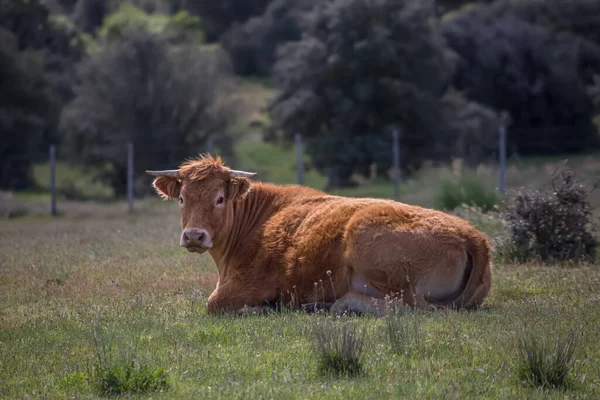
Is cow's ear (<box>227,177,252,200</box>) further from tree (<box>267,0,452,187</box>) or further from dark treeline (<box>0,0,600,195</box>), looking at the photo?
tree (<box>267,0,452,187</box>)

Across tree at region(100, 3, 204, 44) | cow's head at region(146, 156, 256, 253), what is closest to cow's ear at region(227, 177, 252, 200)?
cow's head at region(146, 156, 256, 253)

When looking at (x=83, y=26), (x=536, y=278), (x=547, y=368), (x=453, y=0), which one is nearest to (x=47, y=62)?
(x=83, y=26)

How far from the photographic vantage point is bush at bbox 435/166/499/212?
50.7 ft

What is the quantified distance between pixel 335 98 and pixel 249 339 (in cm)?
2717

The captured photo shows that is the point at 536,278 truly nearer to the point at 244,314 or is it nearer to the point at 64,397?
the point at 244,314

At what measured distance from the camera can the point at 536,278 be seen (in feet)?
30.9

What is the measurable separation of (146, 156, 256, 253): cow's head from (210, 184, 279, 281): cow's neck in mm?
141

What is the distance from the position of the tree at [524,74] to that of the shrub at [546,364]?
3596 cm

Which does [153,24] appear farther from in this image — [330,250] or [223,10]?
[330,250]

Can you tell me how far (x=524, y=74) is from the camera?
42.5m

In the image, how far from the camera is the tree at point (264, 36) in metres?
64.1

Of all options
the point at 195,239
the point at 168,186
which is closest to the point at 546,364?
the point at 195,239

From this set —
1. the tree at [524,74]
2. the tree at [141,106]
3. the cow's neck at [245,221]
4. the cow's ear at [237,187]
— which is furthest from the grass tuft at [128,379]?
the tree at [524,74]

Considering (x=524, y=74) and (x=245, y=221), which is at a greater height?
(x=524, y=74)
